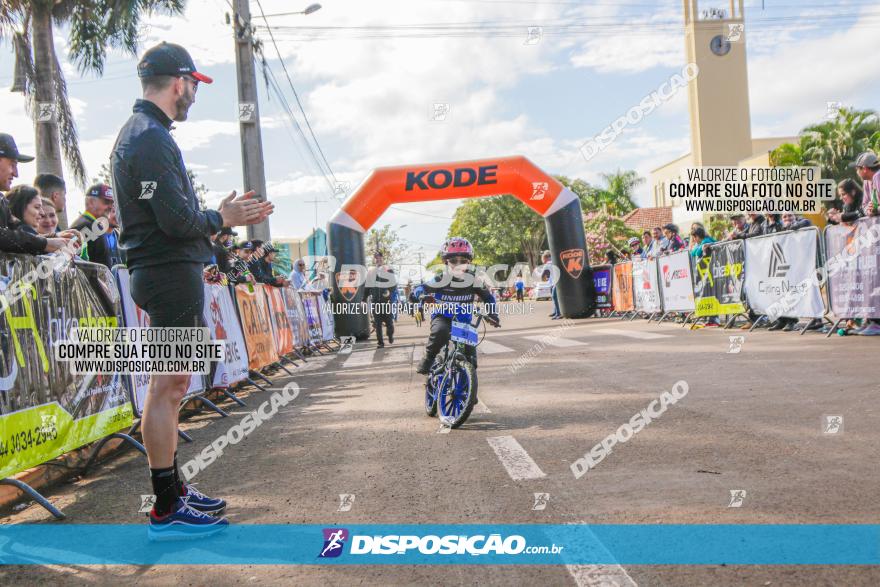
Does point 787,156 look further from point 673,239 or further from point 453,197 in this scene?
point 453,197

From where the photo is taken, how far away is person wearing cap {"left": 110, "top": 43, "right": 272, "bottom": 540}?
361cm

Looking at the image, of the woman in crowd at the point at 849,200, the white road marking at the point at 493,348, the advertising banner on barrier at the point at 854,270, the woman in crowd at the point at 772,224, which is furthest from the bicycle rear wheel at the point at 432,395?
the woman in crowd at the point at 772,224

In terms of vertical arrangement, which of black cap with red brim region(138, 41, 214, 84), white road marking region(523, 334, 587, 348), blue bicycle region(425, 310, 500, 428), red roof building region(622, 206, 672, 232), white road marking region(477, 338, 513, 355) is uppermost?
red roof building region(622, 206, 672, 232)

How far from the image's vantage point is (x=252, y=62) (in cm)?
1945

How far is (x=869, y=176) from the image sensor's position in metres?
10.7

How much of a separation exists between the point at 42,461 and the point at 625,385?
227 inches

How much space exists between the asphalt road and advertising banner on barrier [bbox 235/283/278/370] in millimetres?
2100

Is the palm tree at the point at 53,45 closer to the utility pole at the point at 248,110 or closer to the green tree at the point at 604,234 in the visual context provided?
the utility pole at the point at 248,110

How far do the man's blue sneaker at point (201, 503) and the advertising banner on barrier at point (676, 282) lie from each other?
14.1 metres

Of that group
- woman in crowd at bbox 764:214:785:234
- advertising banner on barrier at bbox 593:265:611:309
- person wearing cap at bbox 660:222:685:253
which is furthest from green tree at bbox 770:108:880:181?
woman in crowd at bbox 764:214:785:234

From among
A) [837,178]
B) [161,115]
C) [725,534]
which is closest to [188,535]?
[161,115]

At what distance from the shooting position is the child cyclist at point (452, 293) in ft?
22.7

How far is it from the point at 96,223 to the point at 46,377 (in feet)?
9.05
